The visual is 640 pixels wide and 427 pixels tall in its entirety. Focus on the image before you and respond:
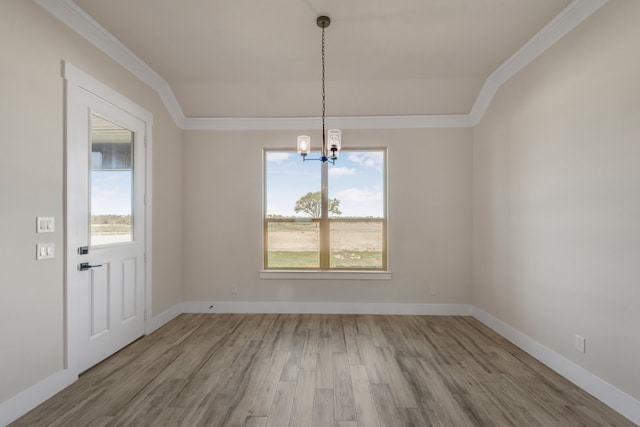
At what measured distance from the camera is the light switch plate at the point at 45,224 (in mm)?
2197

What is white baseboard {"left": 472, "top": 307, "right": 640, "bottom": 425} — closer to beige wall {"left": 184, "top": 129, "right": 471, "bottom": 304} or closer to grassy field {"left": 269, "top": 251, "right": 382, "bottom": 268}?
beige wall {"left": 184, "top": 129, "right": 471, "bottom": 304}

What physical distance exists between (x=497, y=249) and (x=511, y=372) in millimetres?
1464

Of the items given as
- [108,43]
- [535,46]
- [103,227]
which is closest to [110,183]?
Result: [103,227]

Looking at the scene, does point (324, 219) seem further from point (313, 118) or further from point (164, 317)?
point (164, 317)

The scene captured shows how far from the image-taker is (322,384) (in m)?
2.48

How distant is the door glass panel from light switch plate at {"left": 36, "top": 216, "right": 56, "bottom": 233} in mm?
408

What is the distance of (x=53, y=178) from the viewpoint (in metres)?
2.33

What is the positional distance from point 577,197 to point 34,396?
4465 millimetres

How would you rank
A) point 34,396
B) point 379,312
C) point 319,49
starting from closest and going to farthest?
point 34,396, point 319,49, point 379,312

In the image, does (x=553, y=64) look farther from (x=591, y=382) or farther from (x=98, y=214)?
(x=98, y=214)

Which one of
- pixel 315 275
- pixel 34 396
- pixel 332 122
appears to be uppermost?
pixel 332 122

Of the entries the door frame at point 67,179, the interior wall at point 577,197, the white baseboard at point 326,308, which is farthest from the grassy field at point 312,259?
the door frame at point 67,179

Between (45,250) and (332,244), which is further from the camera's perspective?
(332,244)

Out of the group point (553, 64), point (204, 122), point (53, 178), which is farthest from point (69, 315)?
point (553, 64)
